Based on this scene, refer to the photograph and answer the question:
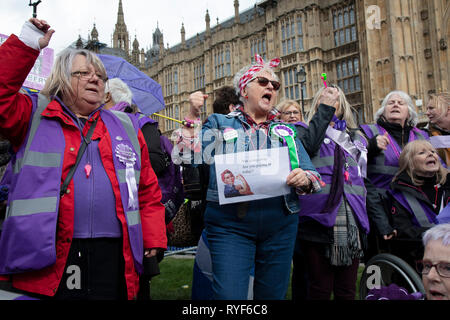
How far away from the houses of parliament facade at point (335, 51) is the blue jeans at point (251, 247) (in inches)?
443

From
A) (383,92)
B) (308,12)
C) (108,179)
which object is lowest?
(108,179)

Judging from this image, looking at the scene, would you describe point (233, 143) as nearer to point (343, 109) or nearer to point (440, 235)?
point (440, 235)

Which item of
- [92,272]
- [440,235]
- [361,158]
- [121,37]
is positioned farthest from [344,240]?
[121,37]

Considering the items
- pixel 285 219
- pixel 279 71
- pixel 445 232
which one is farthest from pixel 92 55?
pixel 279 71

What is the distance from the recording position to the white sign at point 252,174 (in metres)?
1.87

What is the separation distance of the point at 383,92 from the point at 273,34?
31.7 ft

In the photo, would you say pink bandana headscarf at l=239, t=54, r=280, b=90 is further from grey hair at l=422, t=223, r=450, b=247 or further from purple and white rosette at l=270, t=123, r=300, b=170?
grey hair at l=422, t=223, r=450, b=247

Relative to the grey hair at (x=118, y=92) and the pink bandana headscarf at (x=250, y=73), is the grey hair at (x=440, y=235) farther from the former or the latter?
the grey hair at (x=118, y=92)

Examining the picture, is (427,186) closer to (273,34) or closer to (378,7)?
(378,7)

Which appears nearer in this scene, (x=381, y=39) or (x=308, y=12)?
(x=381, y=39)

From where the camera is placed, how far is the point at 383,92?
1781 centimetres

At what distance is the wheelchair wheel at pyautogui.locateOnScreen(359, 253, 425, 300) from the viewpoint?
189 centimetres

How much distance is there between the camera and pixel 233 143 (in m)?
2.06

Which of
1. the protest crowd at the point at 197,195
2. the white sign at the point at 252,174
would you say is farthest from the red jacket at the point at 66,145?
the white sign at the point at 252,174
